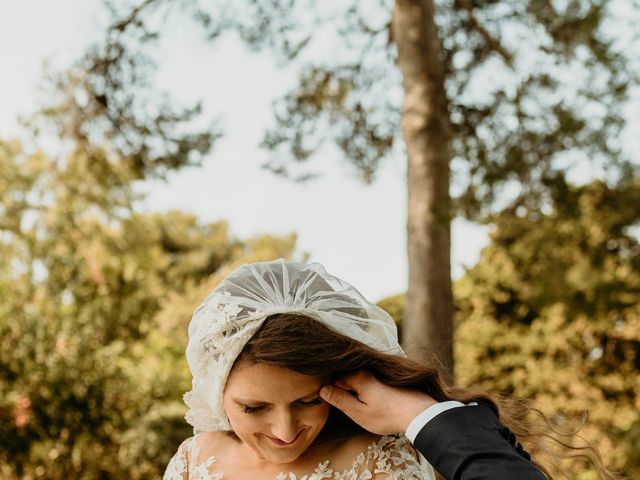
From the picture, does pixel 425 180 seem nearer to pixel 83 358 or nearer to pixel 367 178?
pixel 367 178

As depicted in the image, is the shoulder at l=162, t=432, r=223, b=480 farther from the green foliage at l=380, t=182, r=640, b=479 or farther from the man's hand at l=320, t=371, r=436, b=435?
the green foliage at l=380, t=182, r=640, b=479

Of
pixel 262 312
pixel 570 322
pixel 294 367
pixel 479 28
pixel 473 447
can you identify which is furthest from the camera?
pixel 570 322

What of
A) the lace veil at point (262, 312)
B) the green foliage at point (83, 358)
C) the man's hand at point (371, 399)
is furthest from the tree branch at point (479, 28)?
the man's hand at point (371, 399)

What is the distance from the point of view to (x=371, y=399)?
2145 mm

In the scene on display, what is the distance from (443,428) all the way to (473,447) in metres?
0.11

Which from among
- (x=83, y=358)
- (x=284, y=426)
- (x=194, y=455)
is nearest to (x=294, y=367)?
(x=284, y=426)

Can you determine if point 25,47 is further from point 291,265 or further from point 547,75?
point 291,265

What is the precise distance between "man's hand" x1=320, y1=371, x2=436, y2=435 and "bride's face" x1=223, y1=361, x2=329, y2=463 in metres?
0.06

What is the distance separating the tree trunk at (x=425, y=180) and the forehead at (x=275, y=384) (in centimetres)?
352

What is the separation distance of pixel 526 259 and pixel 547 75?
2224 millimetres

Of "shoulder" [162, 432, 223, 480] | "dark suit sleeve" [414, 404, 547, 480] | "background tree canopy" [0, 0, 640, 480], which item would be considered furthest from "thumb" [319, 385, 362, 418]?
"background tree canopy" [0, 0, 640, 480]

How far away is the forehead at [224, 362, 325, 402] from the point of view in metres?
2.12

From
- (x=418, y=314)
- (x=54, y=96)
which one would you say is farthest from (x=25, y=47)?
(x=418, y=314)

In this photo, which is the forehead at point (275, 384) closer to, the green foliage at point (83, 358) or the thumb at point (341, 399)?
the thumb at point (341, 399)
